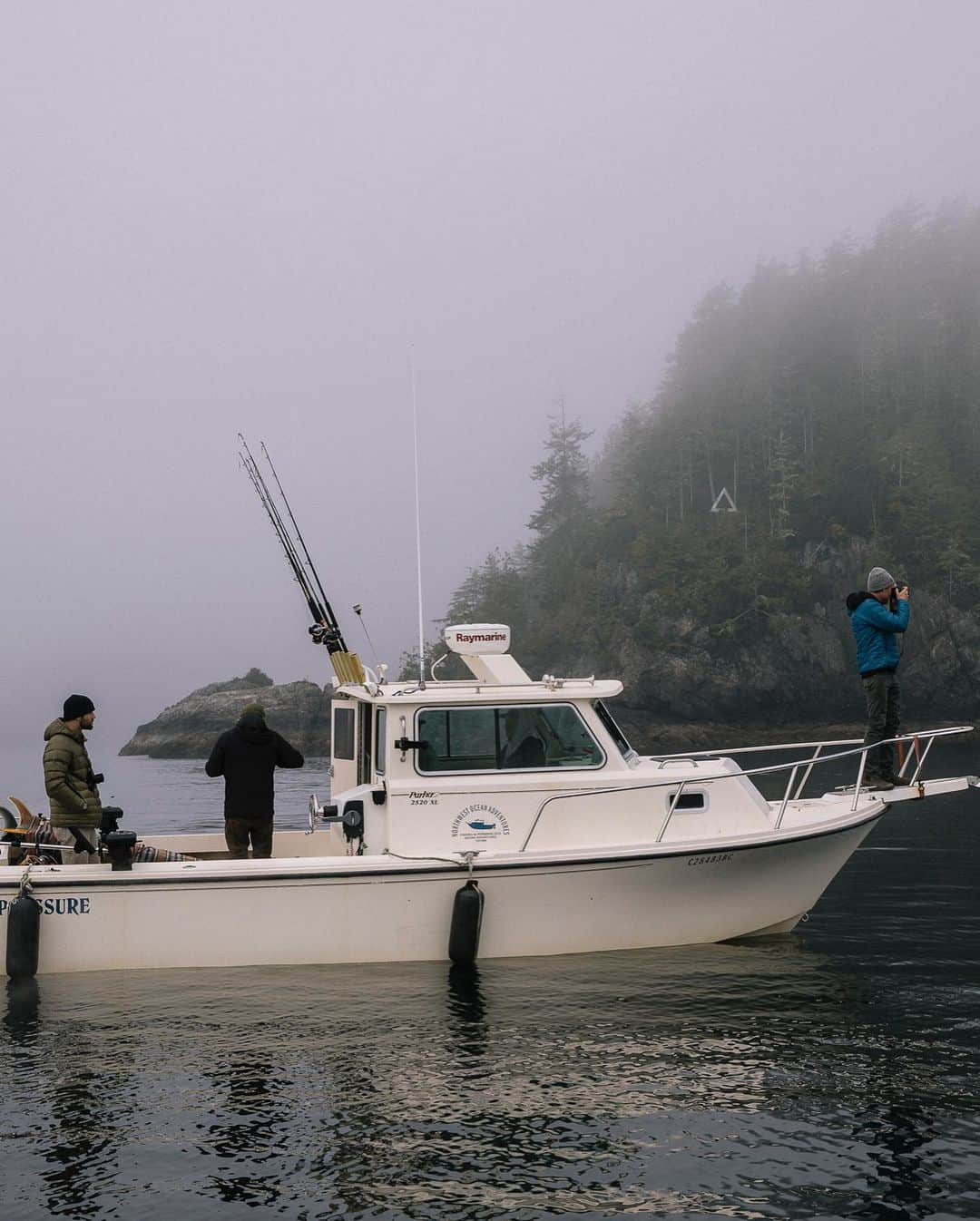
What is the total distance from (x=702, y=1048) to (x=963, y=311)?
102m

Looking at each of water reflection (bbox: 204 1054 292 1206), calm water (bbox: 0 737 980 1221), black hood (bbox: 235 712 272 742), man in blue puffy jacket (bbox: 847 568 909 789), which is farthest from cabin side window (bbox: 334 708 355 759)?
man in blue puffy jacket (bbox: 847 568 909 789)

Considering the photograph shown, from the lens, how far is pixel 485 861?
9.40m

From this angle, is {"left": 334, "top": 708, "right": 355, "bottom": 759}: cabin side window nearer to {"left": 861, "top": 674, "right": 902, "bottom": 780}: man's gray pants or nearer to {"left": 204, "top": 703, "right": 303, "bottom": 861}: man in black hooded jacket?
{"left": 204, "top": 703, "right": 303, "bottom": 861}: man in black hooded jacket

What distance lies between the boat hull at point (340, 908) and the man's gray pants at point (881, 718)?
44.6 inches

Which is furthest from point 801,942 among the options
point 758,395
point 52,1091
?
point 758,395

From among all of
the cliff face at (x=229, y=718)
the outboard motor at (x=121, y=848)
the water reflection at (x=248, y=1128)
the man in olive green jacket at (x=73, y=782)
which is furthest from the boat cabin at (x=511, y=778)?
the cliff face at (x=229, y=718)

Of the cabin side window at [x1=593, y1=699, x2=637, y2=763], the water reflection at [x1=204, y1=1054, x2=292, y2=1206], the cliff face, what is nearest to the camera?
the water reflection at [x1=204, y1=1054, x2=292, y2=1206]

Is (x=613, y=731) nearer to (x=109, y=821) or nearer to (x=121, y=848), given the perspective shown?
(x=121, y=848)

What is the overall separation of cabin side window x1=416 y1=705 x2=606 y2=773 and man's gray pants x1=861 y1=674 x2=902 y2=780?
98.2 inches

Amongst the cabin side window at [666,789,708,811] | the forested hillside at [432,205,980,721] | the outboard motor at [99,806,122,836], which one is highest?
the forested hillside at [432,205,980,721]

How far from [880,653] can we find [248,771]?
18.7 ft

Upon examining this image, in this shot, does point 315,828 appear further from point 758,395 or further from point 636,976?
point 758,395

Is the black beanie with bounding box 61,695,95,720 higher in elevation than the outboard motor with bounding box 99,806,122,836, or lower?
higher

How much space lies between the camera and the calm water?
5887mm
